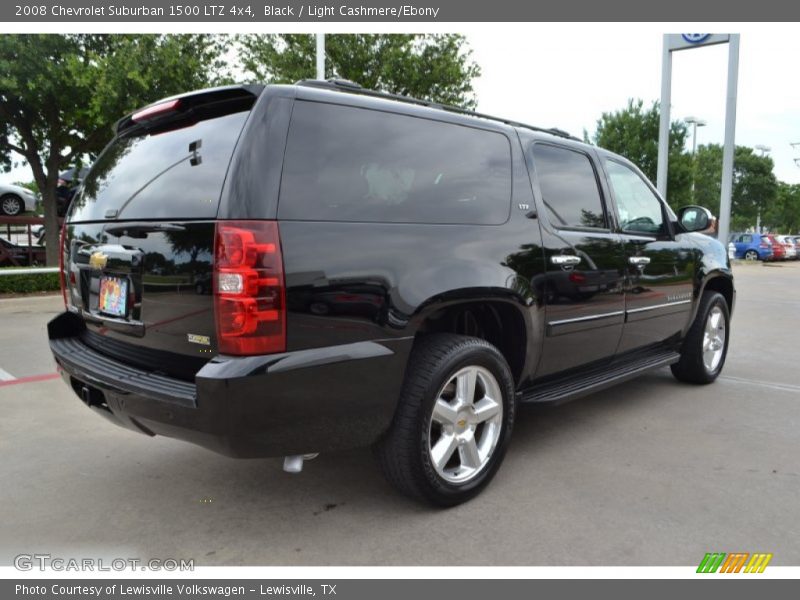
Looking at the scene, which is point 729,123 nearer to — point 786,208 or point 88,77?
point 88,77

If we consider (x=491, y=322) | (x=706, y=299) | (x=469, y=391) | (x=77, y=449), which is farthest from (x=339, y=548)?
(x=706, y=299)

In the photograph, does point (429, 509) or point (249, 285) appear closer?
point (249, 285)

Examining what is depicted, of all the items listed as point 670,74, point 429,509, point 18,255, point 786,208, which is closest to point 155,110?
point 429,509

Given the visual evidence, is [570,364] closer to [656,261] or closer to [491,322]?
[491,322]

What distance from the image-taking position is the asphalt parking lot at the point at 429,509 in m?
2.64

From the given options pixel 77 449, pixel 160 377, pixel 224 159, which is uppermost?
pixel 224 159

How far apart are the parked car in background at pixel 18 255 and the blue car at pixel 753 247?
2979 cm

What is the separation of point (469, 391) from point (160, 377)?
1355 mm

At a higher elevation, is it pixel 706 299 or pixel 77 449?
A: pixel 706 299

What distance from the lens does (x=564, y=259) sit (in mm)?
3547

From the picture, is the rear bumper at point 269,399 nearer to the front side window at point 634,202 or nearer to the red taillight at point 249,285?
the red taillight at point 249,285

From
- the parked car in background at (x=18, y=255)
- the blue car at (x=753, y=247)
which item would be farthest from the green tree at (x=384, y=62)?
the blue car at (x=753, y=247)

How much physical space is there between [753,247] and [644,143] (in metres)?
8.14

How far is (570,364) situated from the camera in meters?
3.75
